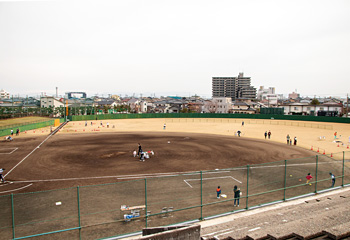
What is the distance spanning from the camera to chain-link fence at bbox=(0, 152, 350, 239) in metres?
11.0

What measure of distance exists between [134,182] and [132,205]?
9.43 feet

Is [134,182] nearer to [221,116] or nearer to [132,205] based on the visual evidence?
[132,205]

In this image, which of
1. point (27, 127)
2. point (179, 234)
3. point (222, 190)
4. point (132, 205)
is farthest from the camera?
point (27, 127)

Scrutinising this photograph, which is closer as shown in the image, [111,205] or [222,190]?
[111,205]

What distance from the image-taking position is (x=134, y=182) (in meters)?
16.0

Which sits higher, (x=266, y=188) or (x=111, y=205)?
(x=266, y=188)

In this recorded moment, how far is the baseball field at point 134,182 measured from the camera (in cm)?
1180

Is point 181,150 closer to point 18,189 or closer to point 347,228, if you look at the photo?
point 18,189

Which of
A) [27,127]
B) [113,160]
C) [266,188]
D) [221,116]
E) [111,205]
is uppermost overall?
[221,116]

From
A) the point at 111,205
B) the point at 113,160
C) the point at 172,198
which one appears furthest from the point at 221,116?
→ the point at 111,205

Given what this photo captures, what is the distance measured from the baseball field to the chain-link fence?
0.05 metres

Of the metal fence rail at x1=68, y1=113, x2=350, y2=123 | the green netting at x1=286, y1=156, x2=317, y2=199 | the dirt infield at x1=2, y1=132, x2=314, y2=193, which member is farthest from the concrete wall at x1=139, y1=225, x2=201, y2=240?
the metal fence rail at x1=68, y1=113, x2=350, y2=123

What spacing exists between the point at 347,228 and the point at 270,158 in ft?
58.7

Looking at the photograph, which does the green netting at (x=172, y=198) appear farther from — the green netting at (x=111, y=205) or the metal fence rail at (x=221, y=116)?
the metal fence rail at (x=221, y=116)
